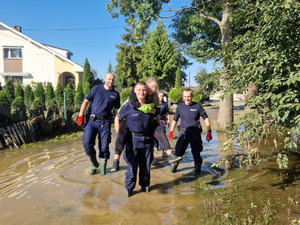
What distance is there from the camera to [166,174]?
5141mm

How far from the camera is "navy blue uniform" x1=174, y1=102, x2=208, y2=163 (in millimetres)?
4898

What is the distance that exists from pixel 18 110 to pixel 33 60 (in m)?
17.9

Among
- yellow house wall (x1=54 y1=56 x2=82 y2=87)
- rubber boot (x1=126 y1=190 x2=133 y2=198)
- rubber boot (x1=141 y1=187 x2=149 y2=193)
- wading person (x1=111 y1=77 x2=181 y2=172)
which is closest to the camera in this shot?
wading person (x1=111 y1=77 x2=181 y2=172)

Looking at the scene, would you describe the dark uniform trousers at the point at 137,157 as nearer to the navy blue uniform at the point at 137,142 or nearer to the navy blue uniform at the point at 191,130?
the navy blue uniform at the point at 137,142

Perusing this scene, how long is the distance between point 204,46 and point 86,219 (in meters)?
11.3

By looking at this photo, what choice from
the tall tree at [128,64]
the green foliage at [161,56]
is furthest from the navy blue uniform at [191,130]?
the tall tree at [128,64]

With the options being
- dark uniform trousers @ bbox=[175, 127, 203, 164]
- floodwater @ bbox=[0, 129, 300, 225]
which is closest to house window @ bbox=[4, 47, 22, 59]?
floodwater @ bbox=[0, 129, 300, 225]

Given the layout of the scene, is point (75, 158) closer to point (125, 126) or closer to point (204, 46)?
point (125, 126)

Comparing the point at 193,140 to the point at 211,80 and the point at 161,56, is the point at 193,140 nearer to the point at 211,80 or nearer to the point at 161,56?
the point at 211,80

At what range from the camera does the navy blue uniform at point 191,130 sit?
4898 millimetres

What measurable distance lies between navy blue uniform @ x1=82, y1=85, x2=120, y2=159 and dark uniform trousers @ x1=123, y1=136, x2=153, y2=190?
1.14 metres

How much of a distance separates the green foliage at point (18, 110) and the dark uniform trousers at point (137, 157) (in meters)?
6.76

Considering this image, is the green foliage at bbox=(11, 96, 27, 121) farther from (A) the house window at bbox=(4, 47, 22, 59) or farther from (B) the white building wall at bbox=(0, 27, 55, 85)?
(A) the house window at bbox=(4, 47, 22, 59)

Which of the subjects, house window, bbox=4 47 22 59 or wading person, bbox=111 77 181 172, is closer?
wading person, bbox=111 77 181 172
